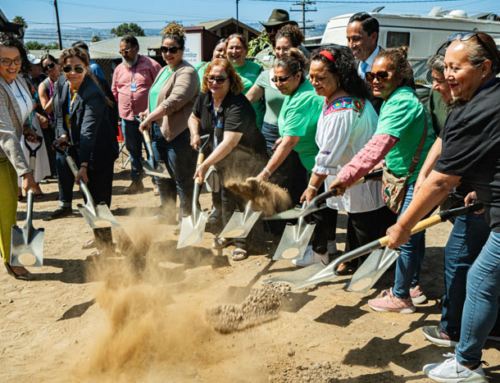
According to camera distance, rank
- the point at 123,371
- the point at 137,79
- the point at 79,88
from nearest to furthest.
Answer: the point at 123,371 → the point at 79,88 → the point at 137,79

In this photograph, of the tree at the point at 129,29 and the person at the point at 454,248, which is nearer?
the person at the point at 454,248

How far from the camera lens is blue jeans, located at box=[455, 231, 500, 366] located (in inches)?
89.4

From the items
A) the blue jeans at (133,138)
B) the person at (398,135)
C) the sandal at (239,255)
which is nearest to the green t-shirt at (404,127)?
the person at (398,135)

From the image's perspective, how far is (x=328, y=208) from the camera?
4.07 meters

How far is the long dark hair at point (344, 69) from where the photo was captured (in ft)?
10.9

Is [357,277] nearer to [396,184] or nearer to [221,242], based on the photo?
[396,184]

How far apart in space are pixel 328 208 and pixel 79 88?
2.67m

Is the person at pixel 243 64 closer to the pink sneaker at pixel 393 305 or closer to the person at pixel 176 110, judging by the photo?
the person at pixel 176 110

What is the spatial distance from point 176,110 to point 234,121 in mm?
1067

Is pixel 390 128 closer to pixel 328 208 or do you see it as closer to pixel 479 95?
pixel 479 95

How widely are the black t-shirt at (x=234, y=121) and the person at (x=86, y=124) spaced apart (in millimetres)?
990

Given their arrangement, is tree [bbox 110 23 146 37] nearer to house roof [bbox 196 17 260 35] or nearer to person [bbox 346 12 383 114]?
house roof [bbox 196 17 260 35]

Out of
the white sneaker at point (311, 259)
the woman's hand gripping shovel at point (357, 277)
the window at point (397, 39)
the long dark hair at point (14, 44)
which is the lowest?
the white sneaker at point (311, 259)

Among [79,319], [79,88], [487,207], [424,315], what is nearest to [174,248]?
[79,319]
